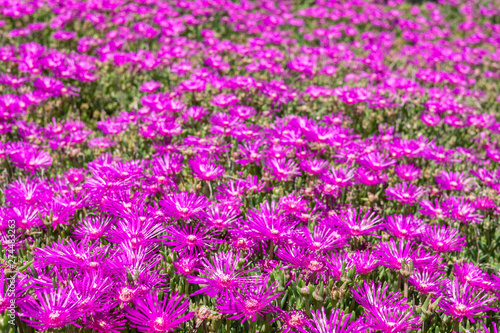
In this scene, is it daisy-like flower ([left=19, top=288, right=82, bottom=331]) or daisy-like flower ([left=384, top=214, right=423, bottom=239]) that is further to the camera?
daisy-like flower ([left=384, top=214, right=423, bottom=239])

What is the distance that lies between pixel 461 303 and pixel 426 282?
156mm

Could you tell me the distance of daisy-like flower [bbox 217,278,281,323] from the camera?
1.58 metres

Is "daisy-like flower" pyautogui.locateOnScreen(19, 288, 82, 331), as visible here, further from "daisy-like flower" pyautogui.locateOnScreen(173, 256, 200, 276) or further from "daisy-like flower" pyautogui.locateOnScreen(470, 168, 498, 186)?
"daisy-like flower" pyautogui.locateOnScreen(470, 168, 498, 186)

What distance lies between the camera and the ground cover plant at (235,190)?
5.48 feet

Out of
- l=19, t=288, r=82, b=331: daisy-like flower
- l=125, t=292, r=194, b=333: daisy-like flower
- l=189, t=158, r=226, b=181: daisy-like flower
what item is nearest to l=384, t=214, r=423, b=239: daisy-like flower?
l=189, t=158, r=226, b=181: daisy-like flower

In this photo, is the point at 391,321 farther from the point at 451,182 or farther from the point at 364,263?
the point at 451,182

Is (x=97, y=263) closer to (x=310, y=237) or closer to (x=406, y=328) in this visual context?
(x=310, y=237)

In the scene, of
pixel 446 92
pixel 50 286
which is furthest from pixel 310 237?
pixel 446 92

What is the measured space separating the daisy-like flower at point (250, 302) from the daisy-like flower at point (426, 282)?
0.63 m

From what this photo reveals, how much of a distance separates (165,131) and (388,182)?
1724 millimetres

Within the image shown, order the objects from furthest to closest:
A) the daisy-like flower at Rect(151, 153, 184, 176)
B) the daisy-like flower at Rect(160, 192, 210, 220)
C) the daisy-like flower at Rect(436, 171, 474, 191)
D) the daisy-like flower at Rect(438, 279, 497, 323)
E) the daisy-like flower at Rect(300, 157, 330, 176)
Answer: the daisy-like flower at Rect(436, 171, 474, 191)
the daisy-like flower at Rect(300, 157, 330, 176)
the daisy-like flower at Rect(151, 153, 184, 176)
the daisy-like flower at Rect(160, 192, 210, 220)
the daisy-like flower at Rect(438, 279, 497, 323)

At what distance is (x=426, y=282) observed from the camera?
1.85m

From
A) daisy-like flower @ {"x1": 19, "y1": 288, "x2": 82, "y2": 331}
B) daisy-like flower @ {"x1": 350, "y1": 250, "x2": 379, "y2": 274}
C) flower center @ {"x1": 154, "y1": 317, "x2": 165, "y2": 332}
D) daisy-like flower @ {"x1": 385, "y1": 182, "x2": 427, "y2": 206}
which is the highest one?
daisy-like flower @ {"x1": 19, "y1": 288, "x2": 82, "y2": 331}

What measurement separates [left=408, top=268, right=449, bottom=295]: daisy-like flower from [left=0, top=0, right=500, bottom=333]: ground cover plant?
0.5 inches
